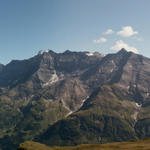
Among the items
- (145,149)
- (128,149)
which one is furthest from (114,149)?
(145,149)

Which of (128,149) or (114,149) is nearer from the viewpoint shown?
(128,149)

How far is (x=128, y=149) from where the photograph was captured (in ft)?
611

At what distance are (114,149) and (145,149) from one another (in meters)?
37.2

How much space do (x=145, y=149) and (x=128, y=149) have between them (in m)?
20.0

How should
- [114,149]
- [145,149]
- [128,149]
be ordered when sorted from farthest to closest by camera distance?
[114,149] < [128,149] < [145,149]

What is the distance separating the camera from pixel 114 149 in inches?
7835

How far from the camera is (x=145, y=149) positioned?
170125 millimetres

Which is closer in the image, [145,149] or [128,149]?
[145,149]

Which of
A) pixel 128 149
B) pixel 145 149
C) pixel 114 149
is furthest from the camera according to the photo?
pixel 114 149

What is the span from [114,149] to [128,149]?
1723cm

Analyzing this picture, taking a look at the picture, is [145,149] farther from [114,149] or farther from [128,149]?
[114,149]
